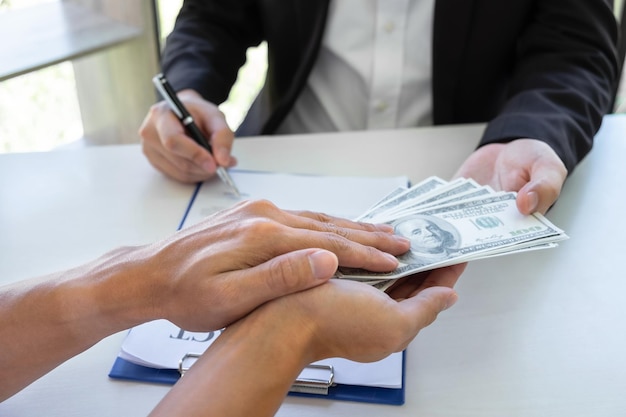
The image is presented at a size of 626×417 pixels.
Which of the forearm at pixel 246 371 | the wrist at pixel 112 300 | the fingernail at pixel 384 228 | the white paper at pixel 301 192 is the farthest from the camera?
the white paper at pixel 301 192

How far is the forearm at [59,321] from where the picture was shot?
2.30 ft

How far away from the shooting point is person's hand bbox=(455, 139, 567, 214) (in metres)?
0.87

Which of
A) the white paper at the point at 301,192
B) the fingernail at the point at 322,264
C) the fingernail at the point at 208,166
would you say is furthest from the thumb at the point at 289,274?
the fingernail at the point at 208,166

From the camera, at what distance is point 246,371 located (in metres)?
0.63

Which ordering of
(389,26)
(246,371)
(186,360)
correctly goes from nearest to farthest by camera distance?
(246,371) < (186,360) < (389,26)

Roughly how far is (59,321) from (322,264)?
0.32 metres

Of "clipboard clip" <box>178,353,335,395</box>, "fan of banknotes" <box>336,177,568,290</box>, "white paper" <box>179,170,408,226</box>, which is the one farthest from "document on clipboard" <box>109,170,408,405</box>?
"white paper" <box>179,170,408,226</box>

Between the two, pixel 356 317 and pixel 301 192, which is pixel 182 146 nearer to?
pixel 301 192

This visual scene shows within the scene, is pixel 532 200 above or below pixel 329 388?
above

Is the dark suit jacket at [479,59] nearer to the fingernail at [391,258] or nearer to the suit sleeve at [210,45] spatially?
the suit sleeve at [210,45]

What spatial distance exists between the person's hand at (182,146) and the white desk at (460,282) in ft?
0.12

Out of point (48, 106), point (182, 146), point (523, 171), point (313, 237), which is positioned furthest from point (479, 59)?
point (48, 106)

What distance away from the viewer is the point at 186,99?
121cm

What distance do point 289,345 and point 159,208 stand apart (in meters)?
0.49
